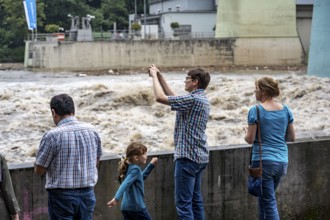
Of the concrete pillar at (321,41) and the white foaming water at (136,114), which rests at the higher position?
the concrete pillar at (321,41)

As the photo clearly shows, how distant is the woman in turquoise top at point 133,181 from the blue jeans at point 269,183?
3.29 feet

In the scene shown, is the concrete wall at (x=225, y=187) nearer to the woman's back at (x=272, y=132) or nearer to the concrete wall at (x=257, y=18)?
the woman's back at (x=272, y=132)

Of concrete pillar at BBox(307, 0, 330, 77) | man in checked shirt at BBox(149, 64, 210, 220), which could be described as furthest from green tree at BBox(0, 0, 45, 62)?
man in checked shirt at BBox(149, 64, 210, 220)

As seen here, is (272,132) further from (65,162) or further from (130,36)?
(130,36)

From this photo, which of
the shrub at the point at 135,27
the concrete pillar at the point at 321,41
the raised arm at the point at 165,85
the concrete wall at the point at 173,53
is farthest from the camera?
the shrub at the point at 135,27

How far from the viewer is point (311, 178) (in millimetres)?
7039

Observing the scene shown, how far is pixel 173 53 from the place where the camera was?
191 ft

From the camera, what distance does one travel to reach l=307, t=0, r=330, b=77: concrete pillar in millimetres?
26095

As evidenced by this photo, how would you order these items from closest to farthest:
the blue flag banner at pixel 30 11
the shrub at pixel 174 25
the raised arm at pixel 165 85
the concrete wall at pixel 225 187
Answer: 1. the raised arm at pixel 165 85
2. the concrete wall at pixel 225 187
3. the blue flag banner at pixel 30 11
4. the shrub at pixel 174 25

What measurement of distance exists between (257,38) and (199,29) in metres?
10.1

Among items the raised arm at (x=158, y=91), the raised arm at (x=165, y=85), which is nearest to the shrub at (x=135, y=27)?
the raised arm at (x=165, y=85)

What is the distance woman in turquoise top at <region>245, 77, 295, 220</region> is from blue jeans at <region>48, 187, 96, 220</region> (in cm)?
153

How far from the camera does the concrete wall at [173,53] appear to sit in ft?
186

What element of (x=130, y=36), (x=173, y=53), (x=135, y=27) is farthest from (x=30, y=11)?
(x=173, y=53)
